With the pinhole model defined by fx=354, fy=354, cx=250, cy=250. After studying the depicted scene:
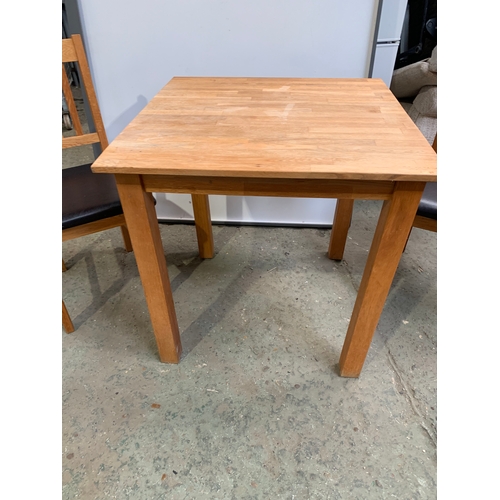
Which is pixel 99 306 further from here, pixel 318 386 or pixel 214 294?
pixel 318 386

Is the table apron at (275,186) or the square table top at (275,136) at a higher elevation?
the square table top at (275,136)

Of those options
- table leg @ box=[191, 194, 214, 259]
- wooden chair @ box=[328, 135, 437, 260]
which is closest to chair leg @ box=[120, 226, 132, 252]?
table leg @ box=[191, 194, 214, 259]

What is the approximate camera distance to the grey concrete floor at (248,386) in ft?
3.39

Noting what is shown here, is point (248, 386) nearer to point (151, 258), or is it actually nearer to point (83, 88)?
point (151, 258)

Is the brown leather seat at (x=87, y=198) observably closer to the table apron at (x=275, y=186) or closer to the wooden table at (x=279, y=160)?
the wooden table at (x=279, y=160)

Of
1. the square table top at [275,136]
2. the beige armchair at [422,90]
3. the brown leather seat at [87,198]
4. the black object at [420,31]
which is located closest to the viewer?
the square table top at [275,136]

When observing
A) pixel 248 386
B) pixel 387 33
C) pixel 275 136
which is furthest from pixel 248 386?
pixel 387 33

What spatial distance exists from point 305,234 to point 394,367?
884mm

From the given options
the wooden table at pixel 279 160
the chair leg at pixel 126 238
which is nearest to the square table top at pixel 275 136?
the wooden table at pixel 279 160

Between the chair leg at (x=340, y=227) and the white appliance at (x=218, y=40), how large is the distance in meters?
0.58

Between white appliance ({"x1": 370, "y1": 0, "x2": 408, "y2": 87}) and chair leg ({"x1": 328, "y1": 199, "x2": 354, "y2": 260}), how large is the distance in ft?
1.93

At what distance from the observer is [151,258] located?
107 cm

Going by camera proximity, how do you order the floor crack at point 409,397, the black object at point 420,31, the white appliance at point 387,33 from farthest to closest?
1. the black object at point 420,31
2. the white appliance at point 387,33
3. the floor crack at point 409,397

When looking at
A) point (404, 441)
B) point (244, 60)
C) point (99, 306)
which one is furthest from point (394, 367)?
point (244, 60)
